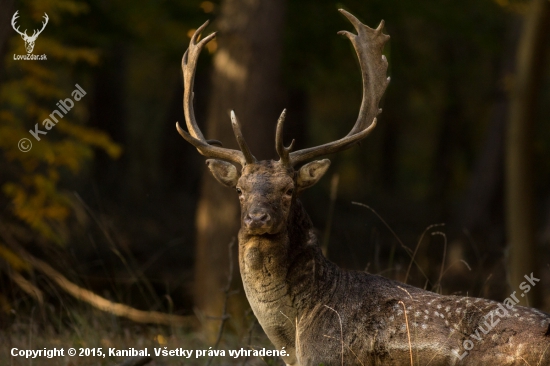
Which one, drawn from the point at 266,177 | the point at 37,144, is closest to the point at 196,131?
the point at 266,177

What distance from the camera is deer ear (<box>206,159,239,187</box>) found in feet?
17.2

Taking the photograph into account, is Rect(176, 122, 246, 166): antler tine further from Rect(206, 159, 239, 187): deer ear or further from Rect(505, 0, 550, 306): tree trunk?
Rect(505, 0, 550, 306): tree trunk

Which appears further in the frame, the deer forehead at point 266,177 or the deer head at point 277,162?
the deer forehead at point 266,177

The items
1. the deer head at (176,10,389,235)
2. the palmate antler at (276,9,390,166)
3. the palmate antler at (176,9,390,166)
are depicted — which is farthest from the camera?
the palmate antler at (276,9,390,166)

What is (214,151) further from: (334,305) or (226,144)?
(226,144)

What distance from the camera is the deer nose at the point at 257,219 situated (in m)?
4.62

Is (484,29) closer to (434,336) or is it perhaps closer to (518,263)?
(518,263)

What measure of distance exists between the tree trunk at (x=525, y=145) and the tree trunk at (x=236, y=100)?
3.41 metres

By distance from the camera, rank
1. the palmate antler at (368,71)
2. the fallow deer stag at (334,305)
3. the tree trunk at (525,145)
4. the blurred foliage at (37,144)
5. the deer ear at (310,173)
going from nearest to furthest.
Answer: the fallow deer stag at (334,305)
the deer ear at (310,173)
the palmate antler at (368,71)
the tree trunk at (525,145)
the blurred foliage at (37,144)

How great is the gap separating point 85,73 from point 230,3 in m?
5.40

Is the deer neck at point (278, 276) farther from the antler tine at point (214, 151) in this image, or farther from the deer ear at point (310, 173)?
the antler tine at point (214, 151)

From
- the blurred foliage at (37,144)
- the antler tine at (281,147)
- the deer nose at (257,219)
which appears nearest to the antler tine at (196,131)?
the antler tine at (281,147)

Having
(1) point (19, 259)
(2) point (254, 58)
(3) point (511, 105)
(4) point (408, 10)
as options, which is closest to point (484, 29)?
(4) point (408, 10)

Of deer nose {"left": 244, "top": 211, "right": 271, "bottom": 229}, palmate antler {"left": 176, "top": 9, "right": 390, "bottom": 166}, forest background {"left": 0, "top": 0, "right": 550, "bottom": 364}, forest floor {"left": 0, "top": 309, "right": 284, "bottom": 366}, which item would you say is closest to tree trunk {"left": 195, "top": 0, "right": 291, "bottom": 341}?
forest background {"left": 0, "top": 0, "right": 550, "bottom": 364}
